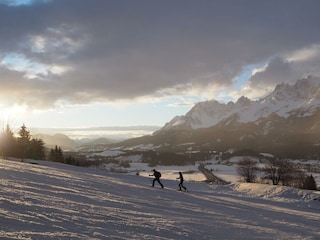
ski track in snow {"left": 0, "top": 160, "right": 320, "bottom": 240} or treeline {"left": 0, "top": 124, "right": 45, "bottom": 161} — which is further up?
treeline {"left": 0, "top": 124, "right": 45, "bottom": 161}

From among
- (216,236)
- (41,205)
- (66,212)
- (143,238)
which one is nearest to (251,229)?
(216,236)

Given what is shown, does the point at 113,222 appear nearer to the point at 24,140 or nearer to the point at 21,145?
the point at 21,145

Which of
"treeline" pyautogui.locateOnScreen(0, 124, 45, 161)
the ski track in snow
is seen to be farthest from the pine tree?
the ski track in snow

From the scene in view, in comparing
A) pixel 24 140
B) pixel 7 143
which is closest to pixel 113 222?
pixel 7 143

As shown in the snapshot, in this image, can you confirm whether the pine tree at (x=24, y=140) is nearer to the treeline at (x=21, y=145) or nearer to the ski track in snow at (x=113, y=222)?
the treeline at (x=21, y=145)

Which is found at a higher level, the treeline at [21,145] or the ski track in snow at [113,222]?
the treeline at [21,145]

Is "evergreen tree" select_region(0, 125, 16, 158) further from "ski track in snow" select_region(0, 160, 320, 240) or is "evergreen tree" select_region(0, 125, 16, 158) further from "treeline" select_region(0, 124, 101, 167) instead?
"ski track in snow" select_region(0, 160, 320, 240)

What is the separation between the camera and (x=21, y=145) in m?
97.9

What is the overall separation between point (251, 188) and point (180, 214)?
110 feet

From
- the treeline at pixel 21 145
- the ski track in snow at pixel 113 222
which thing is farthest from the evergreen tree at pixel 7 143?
the ski track in snow at pixel 113 222

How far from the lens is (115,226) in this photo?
45.9ft

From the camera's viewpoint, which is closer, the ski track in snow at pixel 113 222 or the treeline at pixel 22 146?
the ski track in snow at pixel 113 222

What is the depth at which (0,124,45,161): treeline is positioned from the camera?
93938 mm

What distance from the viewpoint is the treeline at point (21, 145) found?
308ft
